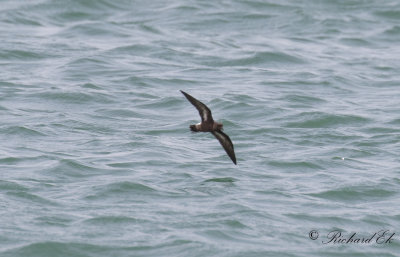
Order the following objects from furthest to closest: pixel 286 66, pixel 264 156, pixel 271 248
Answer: pixel 286 66
pixel 264 156
pixel 271 248

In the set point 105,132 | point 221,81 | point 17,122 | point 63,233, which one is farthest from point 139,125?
point 63,233

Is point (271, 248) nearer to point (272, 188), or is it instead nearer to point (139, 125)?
point (272, 188)

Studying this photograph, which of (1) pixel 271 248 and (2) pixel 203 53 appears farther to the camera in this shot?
(2) pixel 203 53

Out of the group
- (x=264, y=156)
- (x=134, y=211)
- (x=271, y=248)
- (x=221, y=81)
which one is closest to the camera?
(x=271, y=248)

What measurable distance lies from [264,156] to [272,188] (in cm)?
188

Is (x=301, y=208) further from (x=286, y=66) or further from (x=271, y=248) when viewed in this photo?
(x=286, y=66)

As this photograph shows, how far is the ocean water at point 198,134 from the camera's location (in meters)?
12.0

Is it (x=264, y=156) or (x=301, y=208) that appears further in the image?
(x=264, y=156)

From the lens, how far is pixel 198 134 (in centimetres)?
1706

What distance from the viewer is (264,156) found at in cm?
1559

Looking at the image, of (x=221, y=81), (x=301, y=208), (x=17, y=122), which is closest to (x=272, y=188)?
(x=301, y=208)

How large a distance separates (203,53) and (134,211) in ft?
35.4

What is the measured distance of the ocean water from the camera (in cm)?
1198

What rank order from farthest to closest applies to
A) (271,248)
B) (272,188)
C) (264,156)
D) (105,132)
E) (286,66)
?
1. (286,66)
2. (105,132)
3. (264,156)
4. (272,188)
5. (271,248)
